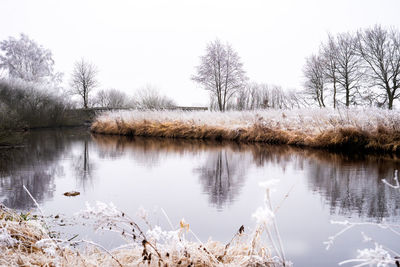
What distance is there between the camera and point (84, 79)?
33000mm

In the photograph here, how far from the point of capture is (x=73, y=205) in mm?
3217

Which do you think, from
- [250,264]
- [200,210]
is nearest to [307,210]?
[200,210]

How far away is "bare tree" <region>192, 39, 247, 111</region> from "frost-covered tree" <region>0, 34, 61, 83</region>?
1468 cm

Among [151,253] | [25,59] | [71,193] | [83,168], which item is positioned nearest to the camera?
[151,253]

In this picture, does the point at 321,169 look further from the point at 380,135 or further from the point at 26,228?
the point at 26,228

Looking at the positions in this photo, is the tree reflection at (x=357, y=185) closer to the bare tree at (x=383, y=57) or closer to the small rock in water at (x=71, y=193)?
the small rock in water at (x=71, y=193)

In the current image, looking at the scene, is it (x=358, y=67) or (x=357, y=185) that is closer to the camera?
(x=357, y=185)

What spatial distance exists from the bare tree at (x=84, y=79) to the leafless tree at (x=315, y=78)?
65.2 feet

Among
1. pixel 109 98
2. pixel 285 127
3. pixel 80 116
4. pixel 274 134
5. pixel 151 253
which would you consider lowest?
pixel 151 253

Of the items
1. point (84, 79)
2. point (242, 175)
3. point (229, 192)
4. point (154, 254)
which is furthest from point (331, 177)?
point (84, 79)

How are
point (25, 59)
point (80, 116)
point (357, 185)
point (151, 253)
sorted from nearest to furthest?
point (151, 253), point (357, 185), point (80, 116), point (25, 59)

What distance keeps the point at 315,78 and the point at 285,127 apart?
622 inches

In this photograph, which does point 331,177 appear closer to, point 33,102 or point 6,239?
point 6,239

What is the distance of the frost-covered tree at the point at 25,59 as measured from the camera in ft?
98.7
